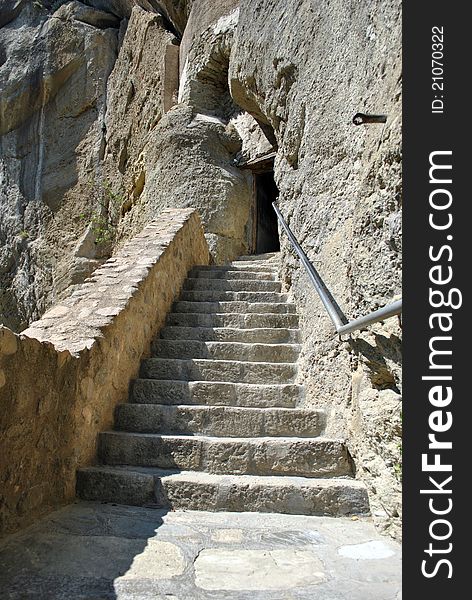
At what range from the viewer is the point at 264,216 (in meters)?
10.2

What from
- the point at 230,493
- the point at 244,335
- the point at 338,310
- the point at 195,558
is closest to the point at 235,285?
the point at 244,335

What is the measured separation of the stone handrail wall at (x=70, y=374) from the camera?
228 cm

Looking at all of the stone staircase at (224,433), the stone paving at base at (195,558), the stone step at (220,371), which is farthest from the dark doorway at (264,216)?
the stone paving at base at (195,558)

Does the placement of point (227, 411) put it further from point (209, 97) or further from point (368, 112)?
point (209, 97)

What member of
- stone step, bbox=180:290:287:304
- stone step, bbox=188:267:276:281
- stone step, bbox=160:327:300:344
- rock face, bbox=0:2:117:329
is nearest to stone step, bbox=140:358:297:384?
stone step, bbox=160:327:300:344

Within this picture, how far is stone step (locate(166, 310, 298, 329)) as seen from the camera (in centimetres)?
441

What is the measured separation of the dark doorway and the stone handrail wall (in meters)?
5.07

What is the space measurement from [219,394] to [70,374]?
107 centimetres

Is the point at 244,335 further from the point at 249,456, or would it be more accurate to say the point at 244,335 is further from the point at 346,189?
the point at 346,189

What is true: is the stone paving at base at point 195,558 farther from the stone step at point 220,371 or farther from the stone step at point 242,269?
the stone step at point 242,269

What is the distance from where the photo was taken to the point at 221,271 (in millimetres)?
5602

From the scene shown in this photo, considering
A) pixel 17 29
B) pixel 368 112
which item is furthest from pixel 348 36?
pixel 17 29

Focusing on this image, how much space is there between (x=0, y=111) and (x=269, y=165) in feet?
30.5

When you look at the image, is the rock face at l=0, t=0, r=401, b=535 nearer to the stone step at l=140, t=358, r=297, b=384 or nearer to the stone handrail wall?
the stone step at l=140, t=358, r=297, b=384
